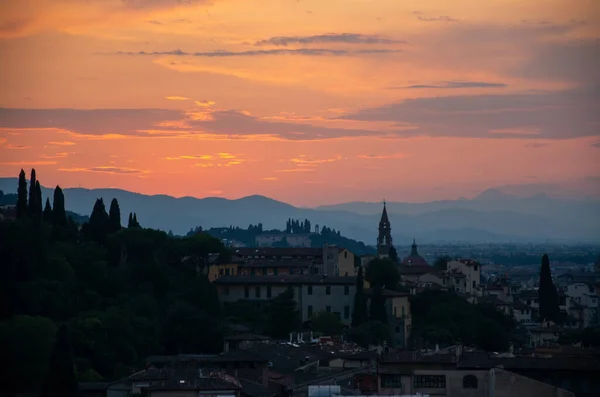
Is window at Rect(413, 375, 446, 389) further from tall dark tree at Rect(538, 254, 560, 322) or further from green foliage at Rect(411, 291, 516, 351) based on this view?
tall dark tree at Rect(538, 254, 560, 322)

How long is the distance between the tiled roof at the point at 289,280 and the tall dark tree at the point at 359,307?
1.66 metres

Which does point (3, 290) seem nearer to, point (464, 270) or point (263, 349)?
point (263, 349)

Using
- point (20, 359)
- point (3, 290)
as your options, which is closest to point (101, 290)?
point (3, 290)

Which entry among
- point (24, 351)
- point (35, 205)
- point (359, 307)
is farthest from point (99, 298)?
point (359, 307)

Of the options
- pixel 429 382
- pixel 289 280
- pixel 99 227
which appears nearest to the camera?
pixel 429 382

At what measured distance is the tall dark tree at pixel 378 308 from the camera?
6788cm

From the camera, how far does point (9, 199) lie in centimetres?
12112

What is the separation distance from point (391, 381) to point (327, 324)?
28.2m

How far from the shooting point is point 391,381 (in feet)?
124

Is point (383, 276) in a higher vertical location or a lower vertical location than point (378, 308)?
higher

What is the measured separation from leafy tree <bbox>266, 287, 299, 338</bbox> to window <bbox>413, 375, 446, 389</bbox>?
27684 millimetres

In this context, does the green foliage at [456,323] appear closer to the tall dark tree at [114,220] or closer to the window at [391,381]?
the tall dark tree at [114,220]

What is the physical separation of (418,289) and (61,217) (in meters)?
21.0

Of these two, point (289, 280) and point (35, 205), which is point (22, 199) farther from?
point (289, 280)
